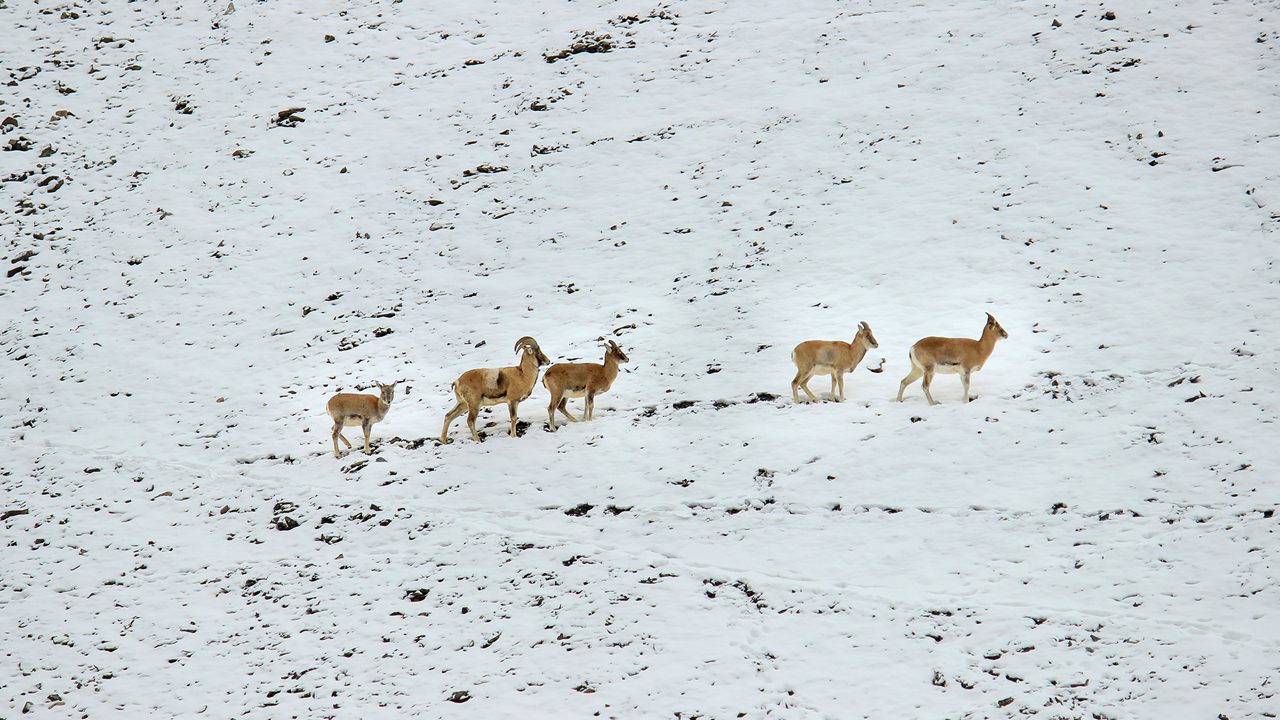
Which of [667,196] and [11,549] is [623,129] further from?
[11,549]

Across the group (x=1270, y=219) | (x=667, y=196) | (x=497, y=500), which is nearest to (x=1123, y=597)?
(x=497, y=500)

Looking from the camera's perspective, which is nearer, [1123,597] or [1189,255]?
[1123,597]

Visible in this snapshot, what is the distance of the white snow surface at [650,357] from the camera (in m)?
11.2

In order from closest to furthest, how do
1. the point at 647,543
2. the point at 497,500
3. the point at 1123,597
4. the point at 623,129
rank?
the point at 1123,597 < the point at 647,543 < the point at 497,500 < the point at 623,129

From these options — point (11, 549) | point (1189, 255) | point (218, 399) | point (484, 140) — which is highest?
point (484, 140)

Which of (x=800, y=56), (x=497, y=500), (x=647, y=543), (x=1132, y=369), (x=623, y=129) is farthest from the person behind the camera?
(x=800, y=56)

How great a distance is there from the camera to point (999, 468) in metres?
13.3

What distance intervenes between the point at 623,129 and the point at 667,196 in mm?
3561

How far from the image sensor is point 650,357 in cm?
1727

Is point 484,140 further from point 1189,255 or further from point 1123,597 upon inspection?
point 1123,597

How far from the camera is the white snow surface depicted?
36.8 feet

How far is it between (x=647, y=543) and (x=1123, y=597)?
549cm

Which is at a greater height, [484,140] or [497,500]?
[484,140]

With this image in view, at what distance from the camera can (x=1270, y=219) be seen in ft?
59.2
